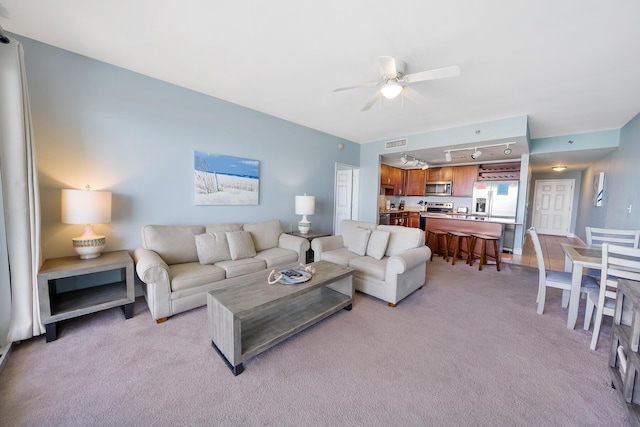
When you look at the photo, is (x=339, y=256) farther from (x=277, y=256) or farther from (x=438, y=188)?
(x=438, y=188)

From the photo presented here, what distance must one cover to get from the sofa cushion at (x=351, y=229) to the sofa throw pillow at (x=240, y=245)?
143 centimetres

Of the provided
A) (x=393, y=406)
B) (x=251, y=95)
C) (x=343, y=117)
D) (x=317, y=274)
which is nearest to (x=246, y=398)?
(x=393, y=406)

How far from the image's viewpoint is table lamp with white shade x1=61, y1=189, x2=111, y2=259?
84.5 inches

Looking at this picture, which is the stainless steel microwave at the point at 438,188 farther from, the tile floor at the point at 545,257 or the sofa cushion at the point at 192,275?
the sofa cushion at the point at 192,275

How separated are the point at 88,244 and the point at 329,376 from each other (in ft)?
8.24

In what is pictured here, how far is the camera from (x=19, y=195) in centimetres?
186

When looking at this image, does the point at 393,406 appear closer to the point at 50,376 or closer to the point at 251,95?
the point at 50,376

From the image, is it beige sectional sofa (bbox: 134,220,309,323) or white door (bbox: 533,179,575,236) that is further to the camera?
white door (bbox: 533,179,575,236)

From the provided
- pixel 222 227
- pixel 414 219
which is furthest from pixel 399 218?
pixel 222 227

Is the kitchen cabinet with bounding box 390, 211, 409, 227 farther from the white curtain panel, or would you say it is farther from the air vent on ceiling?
the white curtain panel

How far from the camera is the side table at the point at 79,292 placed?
1945 millimetres

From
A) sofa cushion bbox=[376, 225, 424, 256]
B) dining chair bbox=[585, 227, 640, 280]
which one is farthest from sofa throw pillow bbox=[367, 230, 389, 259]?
dining chair bbox=[585, 227, 640, 280]

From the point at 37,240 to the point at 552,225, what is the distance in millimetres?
12032

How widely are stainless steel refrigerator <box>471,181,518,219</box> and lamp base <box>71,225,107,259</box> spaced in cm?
733
